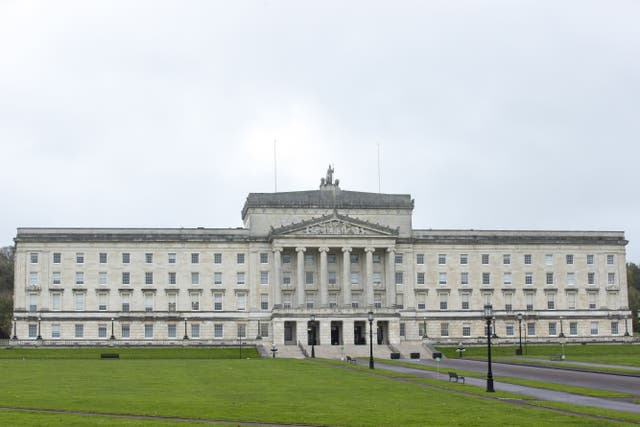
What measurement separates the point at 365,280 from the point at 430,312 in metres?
10.9

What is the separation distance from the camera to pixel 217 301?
437 feet

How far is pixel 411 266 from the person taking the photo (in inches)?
5389

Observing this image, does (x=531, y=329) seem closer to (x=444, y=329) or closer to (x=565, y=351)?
(x=444, y=329)

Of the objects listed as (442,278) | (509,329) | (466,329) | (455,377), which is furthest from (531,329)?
(455,377)

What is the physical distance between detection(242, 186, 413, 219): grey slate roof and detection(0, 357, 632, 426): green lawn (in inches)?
2557

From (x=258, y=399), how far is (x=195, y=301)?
3407 inches

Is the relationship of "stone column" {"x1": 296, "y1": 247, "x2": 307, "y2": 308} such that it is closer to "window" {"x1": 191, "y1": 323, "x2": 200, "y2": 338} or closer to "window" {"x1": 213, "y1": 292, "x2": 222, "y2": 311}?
"window" {"x1": 213, "y1": 292, "x2": 222, "y2": 311}

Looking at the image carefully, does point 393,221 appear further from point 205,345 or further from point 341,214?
point 205,345

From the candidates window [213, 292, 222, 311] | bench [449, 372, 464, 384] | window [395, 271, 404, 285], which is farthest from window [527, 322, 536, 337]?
bench [449, 372, 464, 384]

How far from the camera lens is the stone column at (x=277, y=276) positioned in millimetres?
131125

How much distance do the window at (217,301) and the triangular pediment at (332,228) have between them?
11591mm

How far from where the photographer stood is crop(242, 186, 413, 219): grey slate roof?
13588 centimetres

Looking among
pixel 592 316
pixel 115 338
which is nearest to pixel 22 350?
pixel 115 338

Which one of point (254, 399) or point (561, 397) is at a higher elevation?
point (254, 399)
